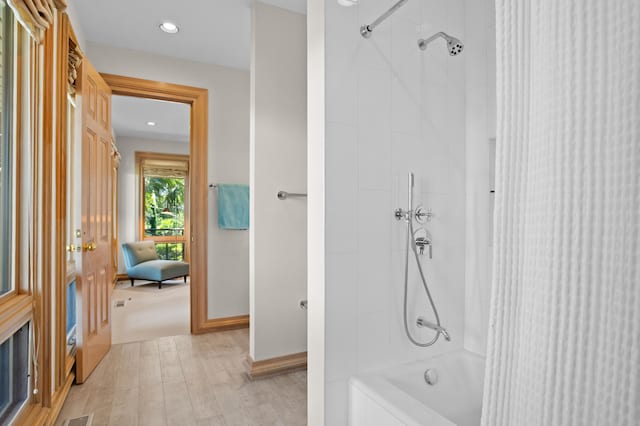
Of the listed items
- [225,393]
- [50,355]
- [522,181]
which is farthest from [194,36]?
[522,181]

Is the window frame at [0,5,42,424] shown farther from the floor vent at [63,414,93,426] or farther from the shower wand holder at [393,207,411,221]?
the shower wand holder at [393,207,411,221]

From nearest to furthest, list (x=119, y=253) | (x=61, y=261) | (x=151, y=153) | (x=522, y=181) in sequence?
(x=522, y=181) → (x=61, y=261) → (x=119, y=253) → (x=151, y=153)

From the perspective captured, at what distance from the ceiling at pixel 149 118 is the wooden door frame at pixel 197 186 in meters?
1.24

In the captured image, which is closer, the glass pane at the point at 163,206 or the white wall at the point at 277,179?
the white wall at the point at 277,179

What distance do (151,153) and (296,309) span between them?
17.7ft

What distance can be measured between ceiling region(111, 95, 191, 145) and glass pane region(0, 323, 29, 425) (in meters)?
3.48

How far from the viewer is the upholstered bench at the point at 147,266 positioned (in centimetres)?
563

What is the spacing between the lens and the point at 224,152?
3619 mm

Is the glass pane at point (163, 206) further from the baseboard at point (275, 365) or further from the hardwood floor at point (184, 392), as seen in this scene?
the baseboard at point (275, 365)

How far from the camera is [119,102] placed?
4680 mm

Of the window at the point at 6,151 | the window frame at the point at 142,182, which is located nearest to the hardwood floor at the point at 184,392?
the window at the point at 6,151

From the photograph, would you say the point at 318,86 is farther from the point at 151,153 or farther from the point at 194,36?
the point at 151,153

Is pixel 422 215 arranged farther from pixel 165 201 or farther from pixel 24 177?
pixel 165 201

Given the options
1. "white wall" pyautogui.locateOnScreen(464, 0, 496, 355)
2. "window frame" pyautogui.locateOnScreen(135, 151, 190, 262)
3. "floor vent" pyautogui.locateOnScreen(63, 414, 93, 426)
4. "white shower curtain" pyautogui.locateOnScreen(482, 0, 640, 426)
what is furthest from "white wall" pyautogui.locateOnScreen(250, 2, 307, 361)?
"window frame" pyautogui.locateOnScreen(135, 151, 190, 262)
